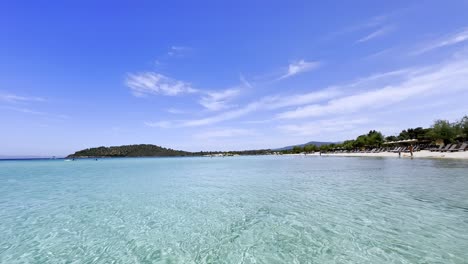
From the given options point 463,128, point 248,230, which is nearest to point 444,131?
point 463,128

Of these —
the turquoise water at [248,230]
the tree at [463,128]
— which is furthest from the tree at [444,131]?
the turquoise water at [248,230]

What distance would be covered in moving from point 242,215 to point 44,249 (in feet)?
20.2

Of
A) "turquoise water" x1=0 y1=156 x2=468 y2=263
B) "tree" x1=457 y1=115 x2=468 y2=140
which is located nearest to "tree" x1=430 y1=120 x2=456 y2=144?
"tree" x1=457 y1=115 x2=468 y2=140

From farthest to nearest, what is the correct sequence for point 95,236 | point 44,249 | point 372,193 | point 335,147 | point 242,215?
point 335,147, point 372,193, point 242,215, point 95,236, point 44,249

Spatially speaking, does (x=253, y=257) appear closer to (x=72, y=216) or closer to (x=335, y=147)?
(x=72, y=216)

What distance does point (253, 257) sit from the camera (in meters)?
5.78

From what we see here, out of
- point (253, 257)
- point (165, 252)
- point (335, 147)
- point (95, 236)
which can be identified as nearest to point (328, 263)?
point (253, 257)

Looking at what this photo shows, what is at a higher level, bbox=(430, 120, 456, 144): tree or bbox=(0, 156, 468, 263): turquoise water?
bbox=(430, 120, 456, 144): tree

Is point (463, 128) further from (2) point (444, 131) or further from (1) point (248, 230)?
(1) point (248, 230)

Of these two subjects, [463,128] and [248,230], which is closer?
[248,230]

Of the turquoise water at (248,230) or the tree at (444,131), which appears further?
the tree at (444,131)

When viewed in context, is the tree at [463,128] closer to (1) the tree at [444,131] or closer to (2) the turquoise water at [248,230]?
(1) the tree at [444,131]

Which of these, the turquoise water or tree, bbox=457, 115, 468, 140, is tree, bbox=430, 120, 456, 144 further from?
the turquoise water

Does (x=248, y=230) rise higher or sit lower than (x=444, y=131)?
lower
